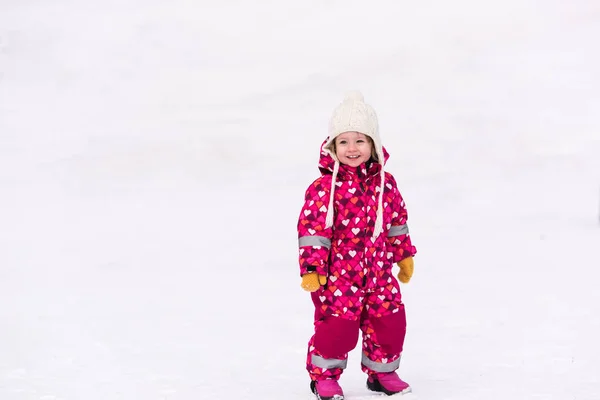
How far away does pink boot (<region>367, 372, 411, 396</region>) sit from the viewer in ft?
19.9

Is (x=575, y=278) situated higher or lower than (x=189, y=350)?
higher

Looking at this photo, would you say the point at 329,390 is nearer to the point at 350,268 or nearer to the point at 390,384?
the point at 390,384

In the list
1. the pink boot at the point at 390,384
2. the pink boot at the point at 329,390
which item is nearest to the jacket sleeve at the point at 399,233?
the pink boot at the point at 390,384

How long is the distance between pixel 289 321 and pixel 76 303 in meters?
2.01

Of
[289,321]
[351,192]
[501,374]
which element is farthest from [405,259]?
[289,321]

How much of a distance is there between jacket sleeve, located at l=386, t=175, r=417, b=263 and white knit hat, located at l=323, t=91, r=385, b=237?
0.21m

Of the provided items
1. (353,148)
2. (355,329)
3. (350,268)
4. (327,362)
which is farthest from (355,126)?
(327,362)

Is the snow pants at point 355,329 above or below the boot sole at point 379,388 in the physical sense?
above

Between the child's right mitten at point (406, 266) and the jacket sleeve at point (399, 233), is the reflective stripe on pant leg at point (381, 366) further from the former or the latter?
the jacket sleeve at point (399, 233)

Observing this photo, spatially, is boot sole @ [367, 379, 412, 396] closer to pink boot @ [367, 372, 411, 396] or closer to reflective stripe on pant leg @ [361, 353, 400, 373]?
pink boot @ [367, 372, 411, 396]

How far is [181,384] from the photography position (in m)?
6.48

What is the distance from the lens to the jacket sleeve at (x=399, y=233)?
241 inches

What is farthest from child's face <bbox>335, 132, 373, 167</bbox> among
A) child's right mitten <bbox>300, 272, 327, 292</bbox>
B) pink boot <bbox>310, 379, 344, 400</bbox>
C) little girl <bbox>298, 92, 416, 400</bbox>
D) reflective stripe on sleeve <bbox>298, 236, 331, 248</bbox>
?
pink boot <bbox>310, 379, 344, 400</bbox>

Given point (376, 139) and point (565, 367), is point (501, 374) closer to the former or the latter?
point (565, 367)
